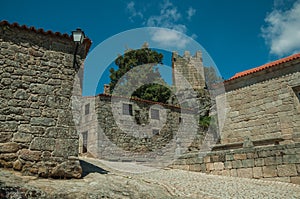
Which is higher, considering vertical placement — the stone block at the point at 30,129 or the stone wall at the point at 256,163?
the stone block at the point at 30,129

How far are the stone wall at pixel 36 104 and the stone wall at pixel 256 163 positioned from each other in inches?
173

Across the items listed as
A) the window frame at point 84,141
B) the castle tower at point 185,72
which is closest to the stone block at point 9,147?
the window frame at point 84,141

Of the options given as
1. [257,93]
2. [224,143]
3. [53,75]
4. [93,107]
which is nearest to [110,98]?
[93,107]

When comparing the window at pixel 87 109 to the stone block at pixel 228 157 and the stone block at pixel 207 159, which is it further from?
the stone block at pixel 228 157

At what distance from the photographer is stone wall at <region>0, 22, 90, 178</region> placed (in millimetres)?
5148

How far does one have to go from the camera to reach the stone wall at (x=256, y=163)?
6.66 m

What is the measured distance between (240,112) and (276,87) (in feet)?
5.89

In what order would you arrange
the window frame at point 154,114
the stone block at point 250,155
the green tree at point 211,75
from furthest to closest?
1. the green tree at point 211,75
2. the window frame at point 154,114
3. the stone block at point 250,155

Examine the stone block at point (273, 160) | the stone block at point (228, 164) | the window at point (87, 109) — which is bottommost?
the stone block at point (228, 164)

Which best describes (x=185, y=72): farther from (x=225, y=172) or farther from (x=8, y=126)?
(x=8, y=126)

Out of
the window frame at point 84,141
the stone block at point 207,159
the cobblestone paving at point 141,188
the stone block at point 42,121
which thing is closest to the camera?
the cobblestone paving at point 141,188

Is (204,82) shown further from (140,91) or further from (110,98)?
(110,98)

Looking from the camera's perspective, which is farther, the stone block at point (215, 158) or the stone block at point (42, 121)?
the stone block at point (215, 158)

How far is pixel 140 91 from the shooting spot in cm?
2245
